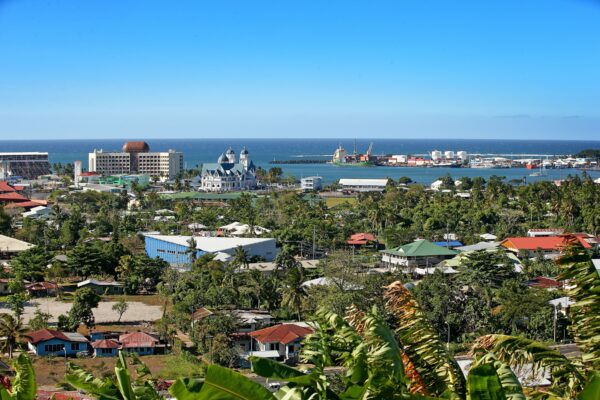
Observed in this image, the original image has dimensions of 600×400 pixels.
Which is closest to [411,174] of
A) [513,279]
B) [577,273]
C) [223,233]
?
[223,233]

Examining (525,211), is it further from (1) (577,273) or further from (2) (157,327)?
(1) (577,273)

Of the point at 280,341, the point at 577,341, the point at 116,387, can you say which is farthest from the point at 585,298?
the point at 280,341

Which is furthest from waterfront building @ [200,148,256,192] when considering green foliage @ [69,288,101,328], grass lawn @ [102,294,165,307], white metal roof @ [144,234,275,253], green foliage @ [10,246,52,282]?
green foliage @ [69,288,101,328]

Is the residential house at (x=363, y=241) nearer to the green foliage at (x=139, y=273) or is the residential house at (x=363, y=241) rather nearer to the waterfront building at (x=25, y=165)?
the green foliage at (x=139, y=273)

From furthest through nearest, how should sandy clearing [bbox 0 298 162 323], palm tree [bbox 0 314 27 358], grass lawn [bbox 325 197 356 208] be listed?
grass lawn [bbox 325 197 356 208] → sandy clearing [bbox 0 298 162 323] → palm tree [bbox 0 314 27 358]

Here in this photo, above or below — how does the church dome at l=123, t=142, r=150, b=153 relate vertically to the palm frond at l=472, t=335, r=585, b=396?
below

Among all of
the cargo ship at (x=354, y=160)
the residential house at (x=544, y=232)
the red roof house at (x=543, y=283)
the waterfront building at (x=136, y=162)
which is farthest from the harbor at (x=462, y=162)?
the red roof house at (x=543, y=283)

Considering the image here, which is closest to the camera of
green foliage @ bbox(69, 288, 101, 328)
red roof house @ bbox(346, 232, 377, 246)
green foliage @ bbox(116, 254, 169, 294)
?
green foliage @ bbox(69, 288, 101, 328)

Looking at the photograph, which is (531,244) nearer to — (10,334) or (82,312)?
(82,312)

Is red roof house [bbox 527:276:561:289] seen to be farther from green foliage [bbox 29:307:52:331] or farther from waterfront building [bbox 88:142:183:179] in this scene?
waterfront building [bbox 88:142:183:179]
